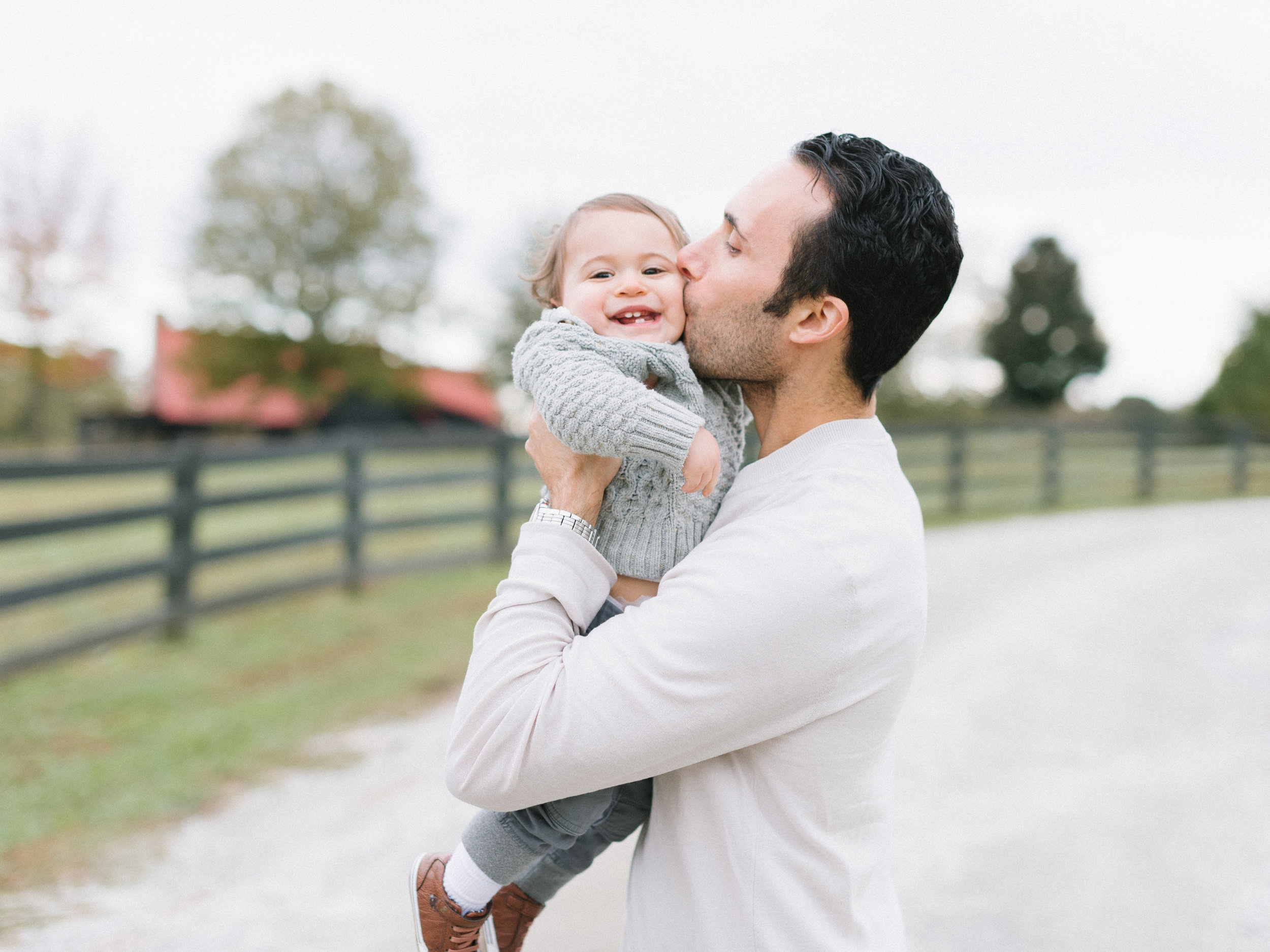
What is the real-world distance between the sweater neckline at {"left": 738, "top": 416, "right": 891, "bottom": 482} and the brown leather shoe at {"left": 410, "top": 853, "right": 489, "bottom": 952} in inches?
33.9

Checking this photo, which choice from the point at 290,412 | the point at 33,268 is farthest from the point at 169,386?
the point at 33,268

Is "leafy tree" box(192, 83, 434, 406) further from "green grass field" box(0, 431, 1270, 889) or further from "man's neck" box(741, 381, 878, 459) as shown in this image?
"man's neck" box(741, 381, 878, 459)

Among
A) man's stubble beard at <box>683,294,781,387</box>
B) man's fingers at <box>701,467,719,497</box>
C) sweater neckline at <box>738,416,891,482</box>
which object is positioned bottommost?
man's fingers at <box>701,467,719,497</box>

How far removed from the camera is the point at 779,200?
4.74ft

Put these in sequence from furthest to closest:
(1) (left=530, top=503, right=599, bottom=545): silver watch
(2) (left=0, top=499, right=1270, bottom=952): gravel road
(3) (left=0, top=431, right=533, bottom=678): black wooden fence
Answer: (3) (left=0, top=431, right=533, bottom=678): black wooden fence
(2) (left=0, top=499, right=1270, bottom=952): gravel road
(1) (left=530, top=503, right=599, bottom=545): silver watch

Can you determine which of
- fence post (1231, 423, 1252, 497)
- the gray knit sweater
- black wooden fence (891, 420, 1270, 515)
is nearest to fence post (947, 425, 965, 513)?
black wooden fence (891, 420, 1270, 515)

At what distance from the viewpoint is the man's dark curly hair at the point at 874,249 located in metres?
1.37

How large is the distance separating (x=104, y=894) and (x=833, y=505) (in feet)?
8.87

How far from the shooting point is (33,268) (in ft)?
65.2

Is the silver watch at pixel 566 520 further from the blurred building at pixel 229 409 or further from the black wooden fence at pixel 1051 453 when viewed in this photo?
the blurred building at pixel 229 409

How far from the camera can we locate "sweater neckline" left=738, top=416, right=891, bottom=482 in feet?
4.59

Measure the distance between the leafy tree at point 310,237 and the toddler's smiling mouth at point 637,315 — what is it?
2662 centimetres

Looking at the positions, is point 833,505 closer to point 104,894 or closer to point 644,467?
point 644,467

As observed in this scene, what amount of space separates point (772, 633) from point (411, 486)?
681 cm
